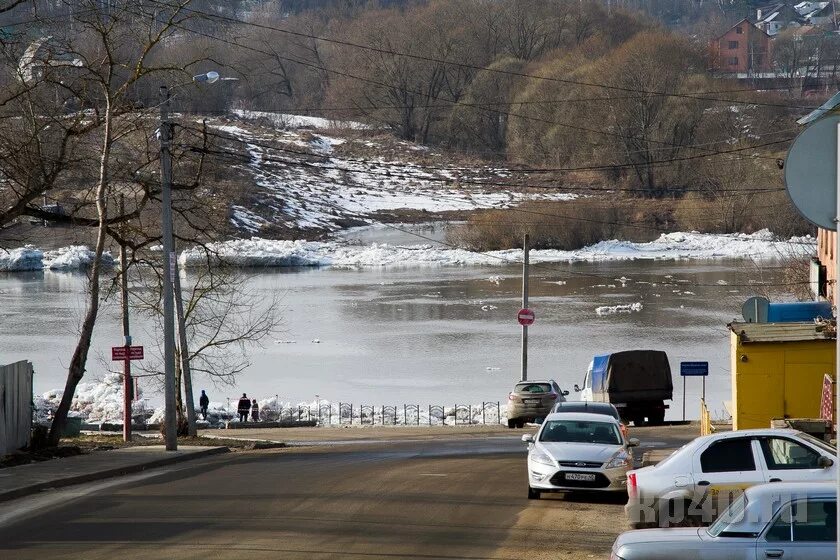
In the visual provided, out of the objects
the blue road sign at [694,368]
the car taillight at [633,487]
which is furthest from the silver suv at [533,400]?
the car taillight at [633,487]

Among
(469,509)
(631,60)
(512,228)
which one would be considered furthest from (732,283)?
(469,509)

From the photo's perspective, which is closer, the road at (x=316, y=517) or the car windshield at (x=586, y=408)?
the road at (x=316, y=517)

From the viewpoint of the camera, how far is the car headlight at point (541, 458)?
16267 millimetres

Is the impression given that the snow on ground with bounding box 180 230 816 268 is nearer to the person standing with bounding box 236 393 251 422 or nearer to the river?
the river

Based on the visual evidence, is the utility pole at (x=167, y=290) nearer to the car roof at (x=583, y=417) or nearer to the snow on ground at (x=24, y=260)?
the car roof at (x=583, y=417)

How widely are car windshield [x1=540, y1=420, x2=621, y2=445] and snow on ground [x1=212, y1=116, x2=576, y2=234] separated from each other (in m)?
94.5

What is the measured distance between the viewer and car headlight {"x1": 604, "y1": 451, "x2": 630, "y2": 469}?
16281 mm

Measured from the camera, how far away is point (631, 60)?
116500mm

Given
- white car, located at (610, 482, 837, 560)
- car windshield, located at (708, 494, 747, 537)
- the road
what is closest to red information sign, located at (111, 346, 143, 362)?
the road

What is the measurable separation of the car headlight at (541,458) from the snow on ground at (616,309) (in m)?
45.3

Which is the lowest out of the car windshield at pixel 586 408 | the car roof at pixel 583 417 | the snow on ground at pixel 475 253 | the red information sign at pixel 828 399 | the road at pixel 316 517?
the road at pixel 316 517

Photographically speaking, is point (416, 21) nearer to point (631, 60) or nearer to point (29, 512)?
point (631, 60)

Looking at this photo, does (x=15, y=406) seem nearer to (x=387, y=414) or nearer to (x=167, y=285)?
(x=167, y=285)

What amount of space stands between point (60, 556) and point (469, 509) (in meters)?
5.70
